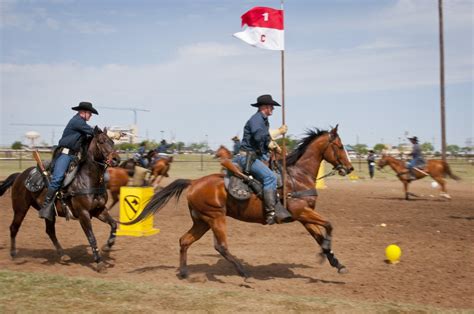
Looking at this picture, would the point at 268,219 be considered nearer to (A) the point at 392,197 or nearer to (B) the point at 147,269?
(B) the point at 147,269

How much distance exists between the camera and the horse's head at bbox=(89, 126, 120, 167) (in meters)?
8.80

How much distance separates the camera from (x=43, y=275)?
25.0 ft

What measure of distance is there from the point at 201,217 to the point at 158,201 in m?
0.91

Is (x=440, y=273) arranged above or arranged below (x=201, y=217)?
below

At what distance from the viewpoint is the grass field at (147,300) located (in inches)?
228

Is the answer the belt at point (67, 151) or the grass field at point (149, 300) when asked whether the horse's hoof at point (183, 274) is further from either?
the belt at point (67, 151)

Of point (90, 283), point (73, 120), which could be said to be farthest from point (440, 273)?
point (73, 120)

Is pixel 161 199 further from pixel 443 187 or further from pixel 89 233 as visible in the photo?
pixel 443 187

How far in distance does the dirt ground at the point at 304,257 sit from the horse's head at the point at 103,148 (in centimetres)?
202

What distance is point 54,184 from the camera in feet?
29.4

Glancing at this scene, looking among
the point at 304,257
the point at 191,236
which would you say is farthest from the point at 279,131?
the point at 304,257

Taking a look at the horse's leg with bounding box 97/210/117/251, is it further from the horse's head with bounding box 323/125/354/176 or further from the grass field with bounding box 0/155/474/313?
the horse's head with bounding box 323/125/354/176

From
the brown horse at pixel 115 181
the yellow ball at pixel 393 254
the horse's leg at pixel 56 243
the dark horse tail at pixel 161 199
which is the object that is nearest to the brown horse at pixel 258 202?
the dark horse tail at pixel 161 199

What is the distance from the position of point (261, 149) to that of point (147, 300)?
10.7 ft
